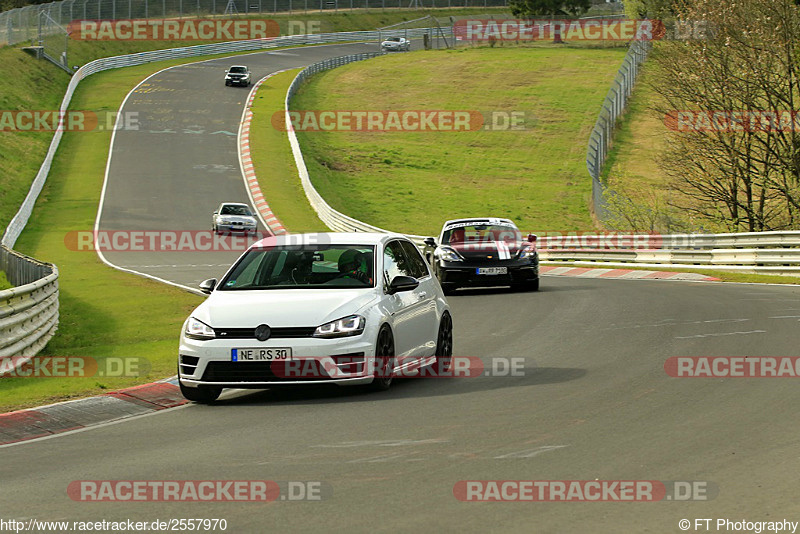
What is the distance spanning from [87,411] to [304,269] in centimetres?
249

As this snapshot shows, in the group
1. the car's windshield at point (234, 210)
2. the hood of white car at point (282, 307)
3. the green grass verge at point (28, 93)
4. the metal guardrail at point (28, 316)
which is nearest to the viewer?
the hood of white car at point (282, 307)

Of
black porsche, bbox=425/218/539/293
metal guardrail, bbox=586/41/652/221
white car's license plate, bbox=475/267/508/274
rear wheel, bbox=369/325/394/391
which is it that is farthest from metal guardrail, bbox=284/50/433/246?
rear wheel, bbox=369/325/394/391

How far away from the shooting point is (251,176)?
2233 inches

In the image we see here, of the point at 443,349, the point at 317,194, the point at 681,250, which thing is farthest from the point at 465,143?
the point at 443,349

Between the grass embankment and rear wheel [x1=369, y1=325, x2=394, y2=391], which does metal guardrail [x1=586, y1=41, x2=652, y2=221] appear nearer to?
the grass embankment

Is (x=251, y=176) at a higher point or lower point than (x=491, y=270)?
lower

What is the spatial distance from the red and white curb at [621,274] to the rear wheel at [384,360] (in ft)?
58.5

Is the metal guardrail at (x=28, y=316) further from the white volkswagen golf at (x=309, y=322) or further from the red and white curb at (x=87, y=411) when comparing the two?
the white volkswagen golf at (x=309, y=322)

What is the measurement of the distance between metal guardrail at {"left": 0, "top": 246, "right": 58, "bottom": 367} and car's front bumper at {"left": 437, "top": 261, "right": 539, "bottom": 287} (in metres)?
7.84

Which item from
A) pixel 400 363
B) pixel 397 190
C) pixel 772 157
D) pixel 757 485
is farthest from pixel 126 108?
pixel 757 485

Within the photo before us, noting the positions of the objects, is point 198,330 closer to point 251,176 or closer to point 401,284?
point 401,284

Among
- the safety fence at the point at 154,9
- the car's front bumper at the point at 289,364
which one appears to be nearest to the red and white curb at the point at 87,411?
the car's front bumper at the point at 289,364

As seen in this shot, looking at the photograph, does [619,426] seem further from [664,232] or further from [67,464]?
[664,232]

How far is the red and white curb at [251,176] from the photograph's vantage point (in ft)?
153
